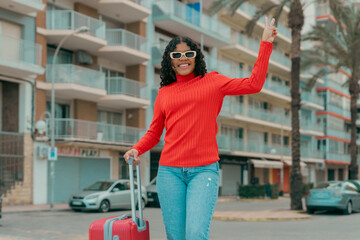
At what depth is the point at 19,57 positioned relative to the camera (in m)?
23.8

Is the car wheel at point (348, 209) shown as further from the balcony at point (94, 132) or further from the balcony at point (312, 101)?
the balcony at point (312, 101)

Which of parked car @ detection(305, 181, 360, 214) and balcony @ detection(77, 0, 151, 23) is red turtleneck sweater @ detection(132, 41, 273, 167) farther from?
balcony @ detection(77, 0, 151, 23)

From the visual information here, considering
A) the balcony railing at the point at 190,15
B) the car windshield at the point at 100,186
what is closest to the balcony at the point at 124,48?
the balcony railing at the point at 190,15

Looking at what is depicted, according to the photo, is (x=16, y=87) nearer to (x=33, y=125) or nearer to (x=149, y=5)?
(x=33, y=125)

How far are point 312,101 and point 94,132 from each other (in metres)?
34.6

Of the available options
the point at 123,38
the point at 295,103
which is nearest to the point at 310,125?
the point at 123,38

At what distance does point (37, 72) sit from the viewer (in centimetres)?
2444

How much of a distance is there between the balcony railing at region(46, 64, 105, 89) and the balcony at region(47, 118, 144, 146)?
6.76 ft

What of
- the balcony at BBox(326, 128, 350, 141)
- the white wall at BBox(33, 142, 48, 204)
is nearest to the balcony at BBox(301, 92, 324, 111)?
the balcony at BBox(326, 128, 350, 141)

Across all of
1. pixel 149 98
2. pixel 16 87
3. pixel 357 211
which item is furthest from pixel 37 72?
pixel 357 211

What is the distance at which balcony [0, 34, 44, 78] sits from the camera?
23.1 metres

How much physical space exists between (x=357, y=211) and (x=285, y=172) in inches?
1345

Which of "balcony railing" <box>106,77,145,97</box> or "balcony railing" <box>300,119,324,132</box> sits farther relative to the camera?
"balcony railing" <box>300,119,324,132</box>

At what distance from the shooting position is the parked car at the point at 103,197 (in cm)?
2062
